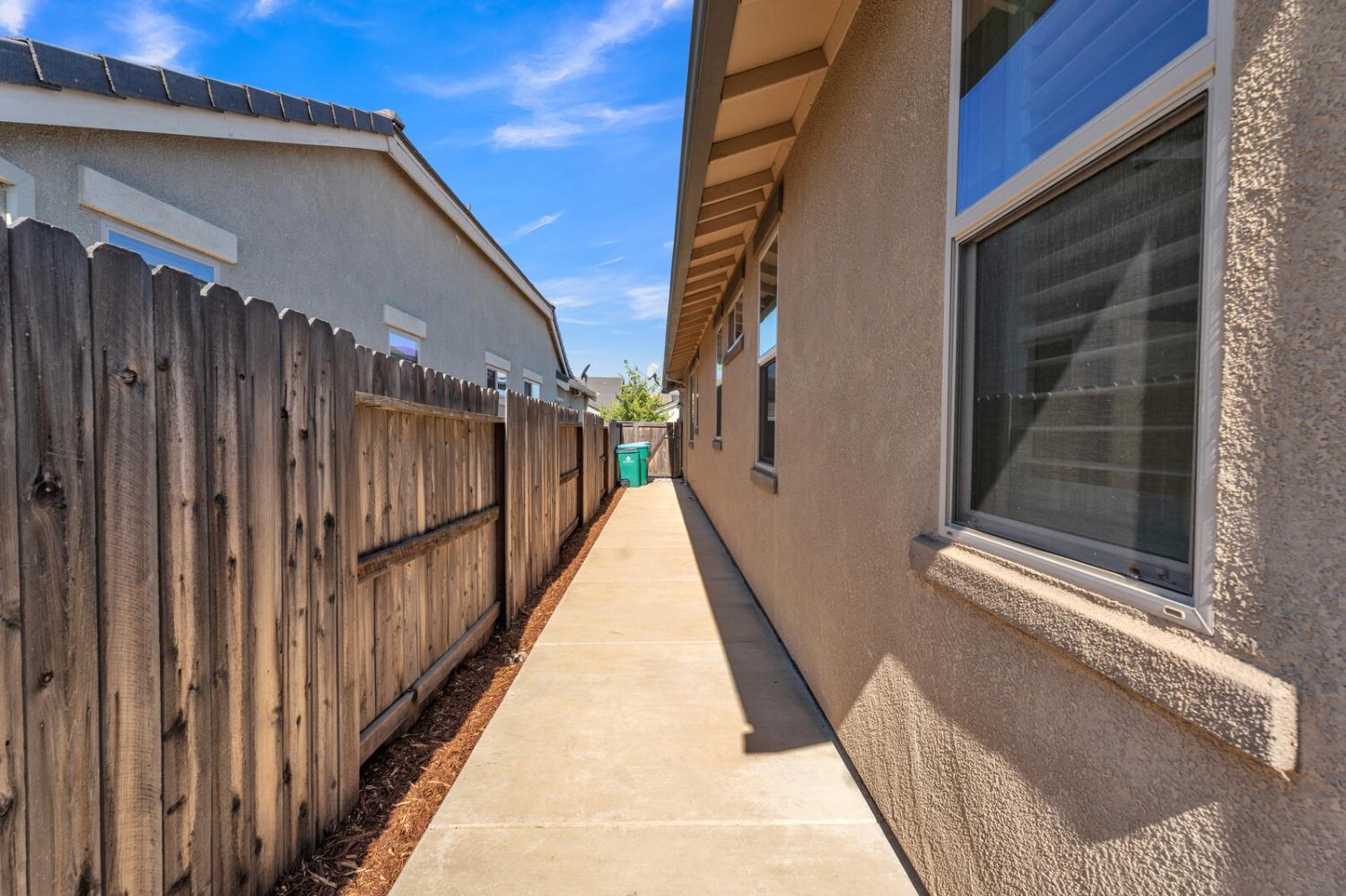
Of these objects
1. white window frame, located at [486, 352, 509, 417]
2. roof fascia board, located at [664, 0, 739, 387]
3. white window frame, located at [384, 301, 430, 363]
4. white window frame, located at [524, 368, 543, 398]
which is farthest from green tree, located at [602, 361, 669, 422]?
roof fascia board, located at [664, 0, 739, 387]

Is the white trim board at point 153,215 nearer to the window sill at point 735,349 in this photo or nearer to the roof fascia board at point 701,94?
the roof fascia board at point 701,94

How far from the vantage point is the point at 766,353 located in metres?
5.47

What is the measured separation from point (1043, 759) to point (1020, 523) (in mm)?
623

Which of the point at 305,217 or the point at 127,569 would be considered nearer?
the point at 127,569

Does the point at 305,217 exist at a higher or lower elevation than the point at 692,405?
higher

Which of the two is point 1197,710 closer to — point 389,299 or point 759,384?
point 759,384

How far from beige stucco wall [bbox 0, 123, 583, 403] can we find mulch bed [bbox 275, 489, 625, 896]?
12.4 ft

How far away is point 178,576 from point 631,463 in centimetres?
1665

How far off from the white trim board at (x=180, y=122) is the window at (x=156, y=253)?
2.22 feet

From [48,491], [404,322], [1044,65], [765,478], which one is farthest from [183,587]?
[404,322]

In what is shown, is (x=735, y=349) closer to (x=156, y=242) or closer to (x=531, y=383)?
(x=156, y=242)

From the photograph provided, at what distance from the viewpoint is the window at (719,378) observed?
870 centimetres

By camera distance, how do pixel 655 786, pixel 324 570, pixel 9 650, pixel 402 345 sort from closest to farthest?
pixel 9 650
pixel 324 570
pixel 655 786
pixel 402 345

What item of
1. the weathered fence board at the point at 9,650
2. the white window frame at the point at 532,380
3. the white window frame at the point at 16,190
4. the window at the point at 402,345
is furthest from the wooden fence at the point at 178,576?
the white window frame at the point at 532,380
